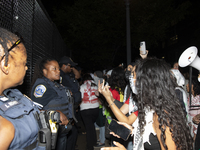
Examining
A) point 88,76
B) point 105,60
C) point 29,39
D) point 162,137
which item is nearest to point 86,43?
point 105,60

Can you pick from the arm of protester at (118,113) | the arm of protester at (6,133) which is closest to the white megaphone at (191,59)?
the arm of protester at (118,113)

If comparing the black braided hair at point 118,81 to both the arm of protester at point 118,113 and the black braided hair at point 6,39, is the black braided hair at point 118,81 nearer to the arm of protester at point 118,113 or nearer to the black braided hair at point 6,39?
the arm of protester at point 118,113

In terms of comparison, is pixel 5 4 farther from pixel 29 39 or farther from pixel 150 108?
pixel 150 108

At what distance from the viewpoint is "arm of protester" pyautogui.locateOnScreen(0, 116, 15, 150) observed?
41.0 inches

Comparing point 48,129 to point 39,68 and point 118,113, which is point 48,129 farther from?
point 39,68

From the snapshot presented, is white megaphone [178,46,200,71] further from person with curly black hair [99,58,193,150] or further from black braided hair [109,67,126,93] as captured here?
black braided hair [109,67,126,93]

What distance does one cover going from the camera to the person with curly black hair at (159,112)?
173cm

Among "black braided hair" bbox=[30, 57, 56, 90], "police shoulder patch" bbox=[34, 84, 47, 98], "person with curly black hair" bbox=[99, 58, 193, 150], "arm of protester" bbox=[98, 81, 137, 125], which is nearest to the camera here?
"person with curly black hair" bbox=[99, 58, 193, 150]

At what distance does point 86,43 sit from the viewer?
1234cm

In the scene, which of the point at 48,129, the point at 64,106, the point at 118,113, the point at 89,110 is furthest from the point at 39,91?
the point at 89,110

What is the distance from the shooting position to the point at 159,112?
1828 mm

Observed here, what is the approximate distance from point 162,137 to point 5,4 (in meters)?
2.41

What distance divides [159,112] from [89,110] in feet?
12.0

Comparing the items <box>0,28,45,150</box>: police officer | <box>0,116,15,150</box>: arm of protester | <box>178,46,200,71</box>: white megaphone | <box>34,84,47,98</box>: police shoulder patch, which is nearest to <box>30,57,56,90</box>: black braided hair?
<box>34,84,47,98</box>: police shoulder patch
